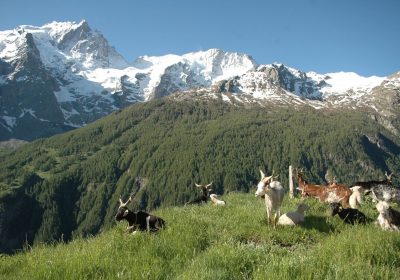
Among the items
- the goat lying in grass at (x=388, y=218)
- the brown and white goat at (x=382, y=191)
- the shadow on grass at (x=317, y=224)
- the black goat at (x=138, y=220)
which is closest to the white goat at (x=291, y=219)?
the shadow on grass at (x=317, y=224)

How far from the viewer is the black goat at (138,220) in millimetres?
13336

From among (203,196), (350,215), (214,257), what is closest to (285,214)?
(350,215)

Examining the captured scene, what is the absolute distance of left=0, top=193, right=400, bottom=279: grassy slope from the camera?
841 cm

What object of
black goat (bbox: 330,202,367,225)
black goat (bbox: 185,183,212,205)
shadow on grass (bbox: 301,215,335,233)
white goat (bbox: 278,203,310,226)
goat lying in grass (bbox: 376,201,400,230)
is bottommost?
black goat (bbox: 185,183,212,205)

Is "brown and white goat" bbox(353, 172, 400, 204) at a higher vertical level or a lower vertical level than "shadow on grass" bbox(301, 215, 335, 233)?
higher

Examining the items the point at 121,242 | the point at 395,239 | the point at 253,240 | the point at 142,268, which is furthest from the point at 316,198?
the point at 142,268

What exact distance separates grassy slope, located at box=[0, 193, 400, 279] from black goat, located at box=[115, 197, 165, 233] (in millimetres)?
676

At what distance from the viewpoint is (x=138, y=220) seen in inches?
535

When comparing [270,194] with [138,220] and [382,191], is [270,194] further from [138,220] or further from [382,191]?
[382,191]

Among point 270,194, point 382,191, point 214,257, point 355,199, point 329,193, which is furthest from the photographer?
point 382,191

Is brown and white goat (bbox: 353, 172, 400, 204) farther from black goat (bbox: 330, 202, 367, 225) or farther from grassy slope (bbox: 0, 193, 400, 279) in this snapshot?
grassy slope (bbox: 0, 193, 400, 279)

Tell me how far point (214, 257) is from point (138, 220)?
186 inches

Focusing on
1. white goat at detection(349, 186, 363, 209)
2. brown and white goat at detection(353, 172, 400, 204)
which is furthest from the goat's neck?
brown and white goat at detection(353, 172, 400, 204)

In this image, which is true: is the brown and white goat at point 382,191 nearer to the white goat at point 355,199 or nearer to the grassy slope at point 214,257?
the white goat at point 355,199
